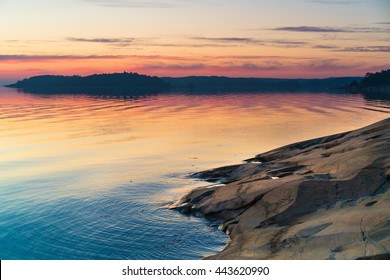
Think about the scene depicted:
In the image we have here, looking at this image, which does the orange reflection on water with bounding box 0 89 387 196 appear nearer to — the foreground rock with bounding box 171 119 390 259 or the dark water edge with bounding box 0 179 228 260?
the dark water edge with bounding box 0 179 228 260

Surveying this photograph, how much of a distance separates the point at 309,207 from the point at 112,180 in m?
12.0

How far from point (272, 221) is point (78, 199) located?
30.9 feet

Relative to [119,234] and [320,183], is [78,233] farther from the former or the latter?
[320,183]

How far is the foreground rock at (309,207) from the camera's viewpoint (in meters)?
12.6

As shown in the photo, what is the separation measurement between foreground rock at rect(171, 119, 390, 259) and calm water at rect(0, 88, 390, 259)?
3.93 ft

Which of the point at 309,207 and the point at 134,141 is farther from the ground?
the point at 309,207

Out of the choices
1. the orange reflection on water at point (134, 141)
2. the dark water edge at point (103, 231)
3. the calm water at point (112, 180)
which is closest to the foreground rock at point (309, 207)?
the dark water edge at point (103, 231)

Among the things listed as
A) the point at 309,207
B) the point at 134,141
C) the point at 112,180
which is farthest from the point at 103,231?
the point at 134,141

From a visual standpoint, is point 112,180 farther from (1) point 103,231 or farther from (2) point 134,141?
(2) point 134,141

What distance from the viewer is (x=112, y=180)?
1006 inches

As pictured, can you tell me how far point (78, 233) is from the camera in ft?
57.8

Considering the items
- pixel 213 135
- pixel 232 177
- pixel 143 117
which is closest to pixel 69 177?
pixel 232 177

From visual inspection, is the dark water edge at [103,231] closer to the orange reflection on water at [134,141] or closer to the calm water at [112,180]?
the calm water at [112,180]

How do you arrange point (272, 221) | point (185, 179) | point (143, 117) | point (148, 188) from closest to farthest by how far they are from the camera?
point (272, 221) < point (148, 188) < point (185, 179) < point (143, 117)
